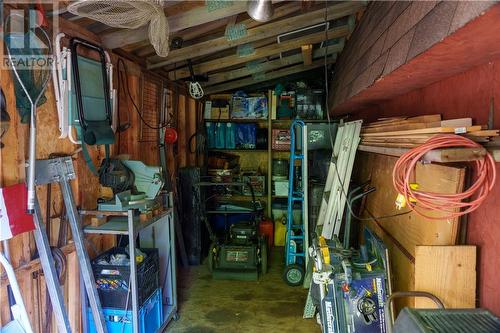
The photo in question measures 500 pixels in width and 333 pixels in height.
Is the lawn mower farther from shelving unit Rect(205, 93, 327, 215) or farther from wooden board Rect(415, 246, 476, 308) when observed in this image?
wooden board Rect(415, 246, 476, 308)

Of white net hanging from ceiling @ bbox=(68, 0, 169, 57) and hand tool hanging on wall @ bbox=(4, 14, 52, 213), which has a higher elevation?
white net hanging from ceiling @ bbox=(68, 0, 169, 57)

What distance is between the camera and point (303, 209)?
3475 millimetres

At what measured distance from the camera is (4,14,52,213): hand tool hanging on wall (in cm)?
166

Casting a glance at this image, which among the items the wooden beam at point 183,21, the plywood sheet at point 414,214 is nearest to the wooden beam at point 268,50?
the wooden beam at point 183,21

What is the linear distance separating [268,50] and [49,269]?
2.76 meters

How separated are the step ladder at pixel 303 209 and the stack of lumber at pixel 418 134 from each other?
0.83 m

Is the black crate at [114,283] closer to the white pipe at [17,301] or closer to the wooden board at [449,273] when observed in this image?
the white pipe at [17,301]

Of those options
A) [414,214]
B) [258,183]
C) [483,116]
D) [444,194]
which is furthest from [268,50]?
[444,194]

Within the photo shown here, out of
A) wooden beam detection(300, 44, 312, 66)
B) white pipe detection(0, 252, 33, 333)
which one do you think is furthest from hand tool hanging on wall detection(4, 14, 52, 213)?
wooden beam detection(300, 44, 312, 66)

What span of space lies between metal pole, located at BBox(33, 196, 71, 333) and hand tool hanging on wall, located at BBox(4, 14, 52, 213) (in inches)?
3.7

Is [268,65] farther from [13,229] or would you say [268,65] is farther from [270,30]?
[13,229]

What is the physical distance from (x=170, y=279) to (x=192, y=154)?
2.07 meters

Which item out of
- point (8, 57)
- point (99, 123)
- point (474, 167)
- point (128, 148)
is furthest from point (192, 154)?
point (474, 167)

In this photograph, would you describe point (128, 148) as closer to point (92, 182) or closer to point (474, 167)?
point (92, 182)
